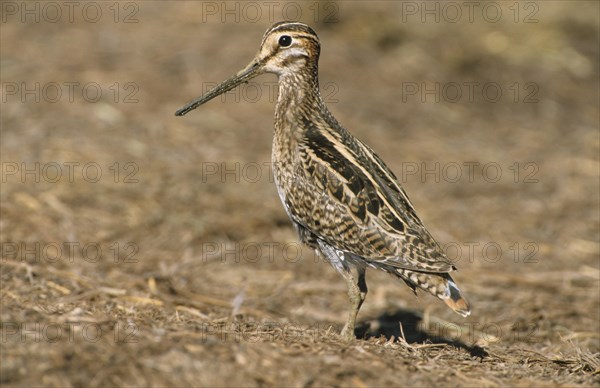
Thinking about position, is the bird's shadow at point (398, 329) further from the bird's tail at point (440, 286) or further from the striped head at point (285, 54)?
the striped head at point (285, 54)

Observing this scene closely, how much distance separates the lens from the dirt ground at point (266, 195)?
5.86 m

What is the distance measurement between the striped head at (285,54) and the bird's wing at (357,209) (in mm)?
922

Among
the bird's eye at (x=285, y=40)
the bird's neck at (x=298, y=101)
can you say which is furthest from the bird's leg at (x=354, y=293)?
the bird's eye at (x=285, y=40)

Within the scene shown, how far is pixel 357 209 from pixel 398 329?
1811mm

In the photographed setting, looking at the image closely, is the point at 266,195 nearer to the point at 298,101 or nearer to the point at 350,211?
the point at 298,101

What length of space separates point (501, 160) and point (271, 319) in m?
5.83

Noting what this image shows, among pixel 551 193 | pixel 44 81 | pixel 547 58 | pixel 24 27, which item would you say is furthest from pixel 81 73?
pixel 547 58

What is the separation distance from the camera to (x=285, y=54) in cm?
786

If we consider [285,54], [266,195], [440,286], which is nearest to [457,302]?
[440,286]

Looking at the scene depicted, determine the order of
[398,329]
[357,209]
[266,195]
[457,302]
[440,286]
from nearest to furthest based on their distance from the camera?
[457,302] → [440,286] → [357,209] → [398,329] → [266,195]

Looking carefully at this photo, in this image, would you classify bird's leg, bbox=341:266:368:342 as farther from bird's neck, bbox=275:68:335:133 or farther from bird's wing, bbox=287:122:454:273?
bird's neck, bbox=275:68:335:133

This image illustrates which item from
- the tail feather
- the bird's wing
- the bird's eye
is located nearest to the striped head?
the bird's eye

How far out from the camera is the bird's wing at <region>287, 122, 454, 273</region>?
6875 millimetres

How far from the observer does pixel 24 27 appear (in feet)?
47.6
